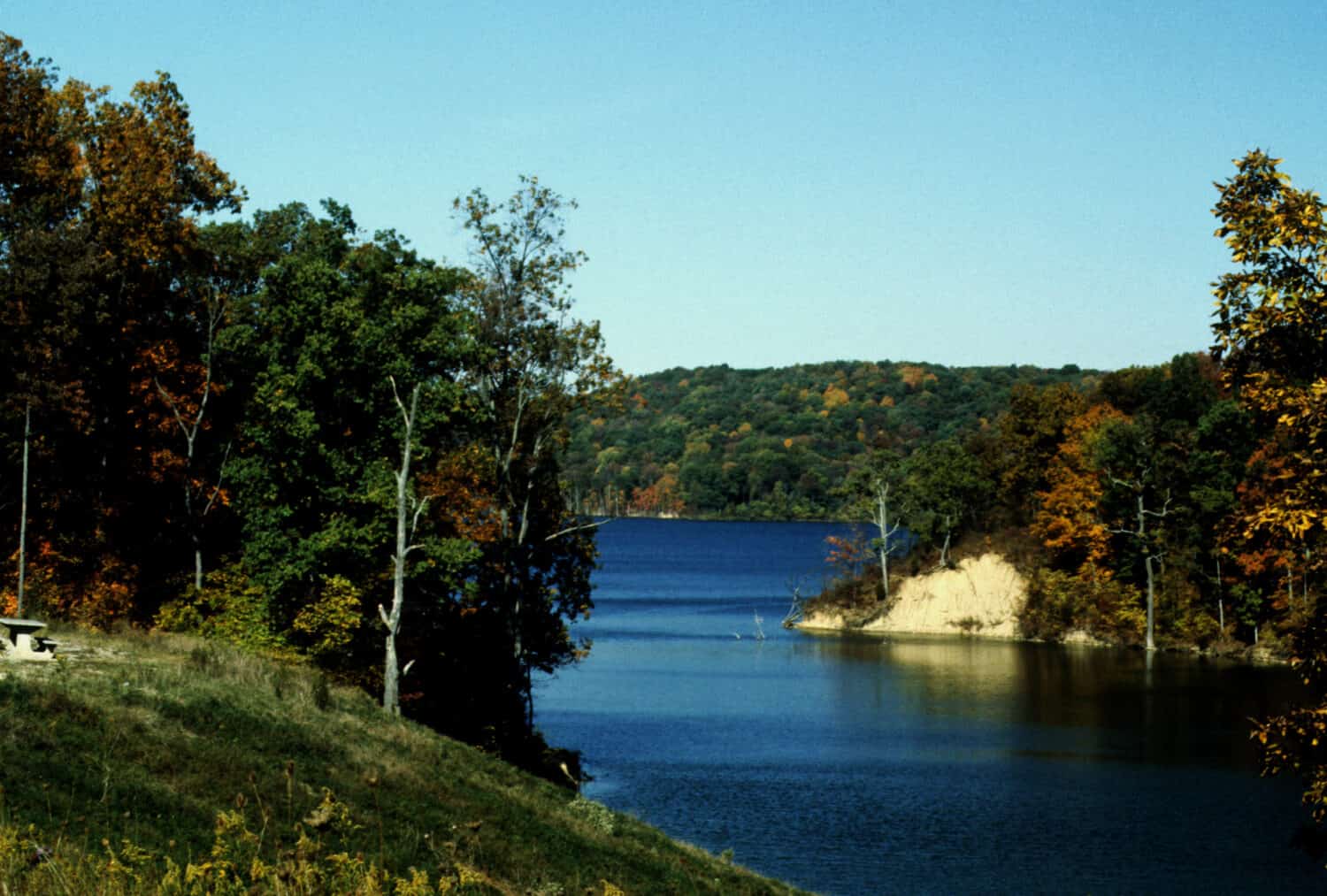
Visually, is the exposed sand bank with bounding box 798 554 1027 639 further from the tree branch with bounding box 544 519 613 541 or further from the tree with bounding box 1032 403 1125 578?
the tree branch with bounding box 544 519 613 541

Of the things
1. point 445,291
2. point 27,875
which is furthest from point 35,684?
point 445,291

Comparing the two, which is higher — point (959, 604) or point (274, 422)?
point (274, 422)

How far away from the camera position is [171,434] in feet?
148

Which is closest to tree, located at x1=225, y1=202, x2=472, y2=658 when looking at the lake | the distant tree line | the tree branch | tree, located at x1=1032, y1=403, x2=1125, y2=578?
the distant tree line

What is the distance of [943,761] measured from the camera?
1953 inches

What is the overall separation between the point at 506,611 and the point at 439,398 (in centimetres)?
797

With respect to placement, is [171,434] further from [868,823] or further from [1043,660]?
[1043,660]

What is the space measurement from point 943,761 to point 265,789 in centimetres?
3547

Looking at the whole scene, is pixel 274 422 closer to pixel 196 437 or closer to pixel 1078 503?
pixel 196 437

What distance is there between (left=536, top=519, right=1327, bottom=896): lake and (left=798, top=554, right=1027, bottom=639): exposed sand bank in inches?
→ 173

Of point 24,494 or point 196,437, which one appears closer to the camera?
point 24,494

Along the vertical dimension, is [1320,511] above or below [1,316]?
below

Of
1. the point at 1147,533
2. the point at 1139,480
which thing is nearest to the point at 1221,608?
the point at 1147,533

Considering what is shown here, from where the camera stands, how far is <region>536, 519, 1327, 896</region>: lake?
113 ft
